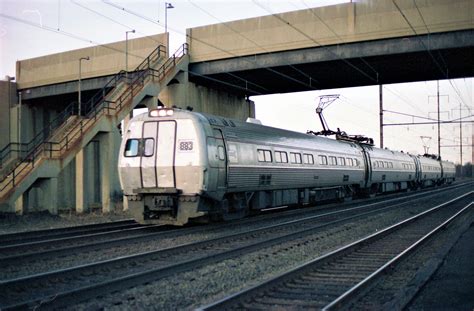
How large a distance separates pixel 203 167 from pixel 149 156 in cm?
184

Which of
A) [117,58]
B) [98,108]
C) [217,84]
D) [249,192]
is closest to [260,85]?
[217,84]

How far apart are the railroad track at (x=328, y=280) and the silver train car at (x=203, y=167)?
4.97 m

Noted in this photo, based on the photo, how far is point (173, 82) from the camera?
92.8 ft

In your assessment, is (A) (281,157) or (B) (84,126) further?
(B) (84,126)

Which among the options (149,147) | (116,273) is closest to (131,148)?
(149,147)

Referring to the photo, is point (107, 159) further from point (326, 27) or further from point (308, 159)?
point (326, 27)

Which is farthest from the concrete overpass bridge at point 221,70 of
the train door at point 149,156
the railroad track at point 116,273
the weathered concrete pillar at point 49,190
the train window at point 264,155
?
the railroad track at point 116,273

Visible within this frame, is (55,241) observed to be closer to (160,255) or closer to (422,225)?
(160,255)

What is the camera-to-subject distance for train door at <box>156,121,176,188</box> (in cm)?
1512

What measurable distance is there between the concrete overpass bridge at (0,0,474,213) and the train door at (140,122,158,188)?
22.4 ft

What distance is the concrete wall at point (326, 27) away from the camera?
22812 millimetres

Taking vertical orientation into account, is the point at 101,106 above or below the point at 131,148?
above

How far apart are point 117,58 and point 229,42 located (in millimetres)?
7242

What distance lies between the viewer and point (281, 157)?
20078 millimetres
